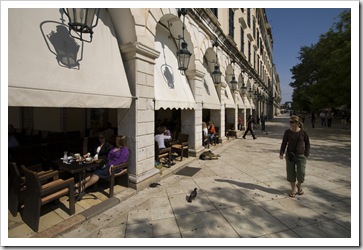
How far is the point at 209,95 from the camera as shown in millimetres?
10164

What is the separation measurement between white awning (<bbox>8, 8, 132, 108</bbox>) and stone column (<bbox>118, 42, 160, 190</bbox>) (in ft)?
0.90

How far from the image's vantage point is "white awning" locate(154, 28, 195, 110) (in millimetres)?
6148

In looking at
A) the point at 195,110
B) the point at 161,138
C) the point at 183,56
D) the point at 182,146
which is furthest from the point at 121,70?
the point at 195,110

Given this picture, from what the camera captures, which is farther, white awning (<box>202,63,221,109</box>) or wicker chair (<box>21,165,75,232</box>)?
white awning (<box>202,63,221,109</box>)

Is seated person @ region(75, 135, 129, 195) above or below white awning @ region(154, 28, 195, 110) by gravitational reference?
below

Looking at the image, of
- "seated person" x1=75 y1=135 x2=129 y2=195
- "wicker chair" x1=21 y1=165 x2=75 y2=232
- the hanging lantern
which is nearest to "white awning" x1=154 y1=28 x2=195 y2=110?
the hanging lantern

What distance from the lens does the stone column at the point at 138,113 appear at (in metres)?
4.94

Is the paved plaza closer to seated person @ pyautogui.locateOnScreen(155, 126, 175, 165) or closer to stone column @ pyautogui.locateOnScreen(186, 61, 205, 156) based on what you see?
seated person @ pyautogui.locateOnScreen(155, 126, 175, 165)

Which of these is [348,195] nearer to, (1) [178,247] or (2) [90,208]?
(1) [178,247]

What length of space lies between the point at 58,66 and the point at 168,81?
12.1 feet

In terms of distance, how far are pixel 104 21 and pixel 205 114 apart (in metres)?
12.5
